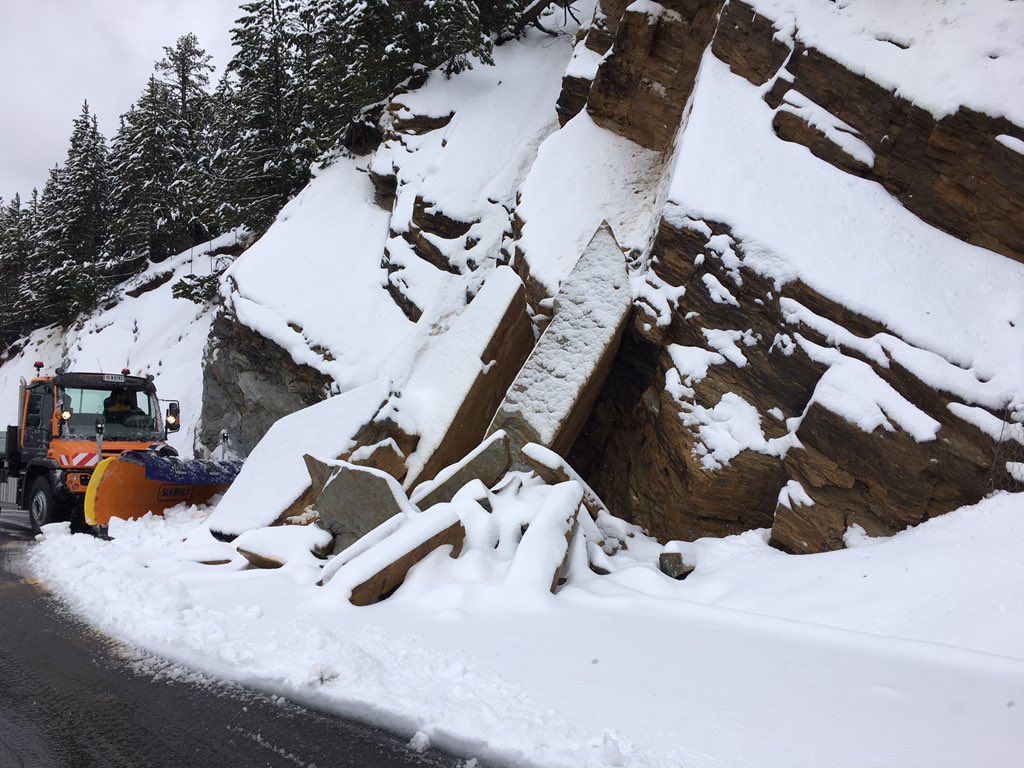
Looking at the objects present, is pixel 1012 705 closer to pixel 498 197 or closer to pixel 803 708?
pixel 803 708

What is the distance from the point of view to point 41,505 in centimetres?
1062

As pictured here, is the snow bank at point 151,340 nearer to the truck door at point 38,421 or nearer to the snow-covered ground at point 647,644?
the truck door at point 38,421

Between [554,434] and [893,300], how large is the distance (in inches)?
159

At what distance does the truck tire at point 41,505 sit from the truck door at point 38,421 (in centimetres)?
52

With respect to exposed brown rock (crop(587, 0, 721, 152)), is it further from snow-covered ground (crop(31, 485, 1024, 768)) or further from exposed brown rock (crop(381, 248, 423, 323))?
snow-covered ground (crop(31, 485, 1024, 768))

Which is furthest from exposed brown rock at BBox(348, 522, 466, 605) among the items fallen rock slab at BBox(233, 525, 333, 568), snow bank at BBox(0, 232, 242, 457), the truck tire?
snow bank at BBox(0, 232, 242, 457)

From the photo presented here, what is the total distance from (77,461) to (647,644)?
32.3 feet

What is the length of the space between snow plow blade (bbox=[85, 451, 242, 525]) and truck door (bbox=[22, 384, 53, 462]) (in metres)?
2.05

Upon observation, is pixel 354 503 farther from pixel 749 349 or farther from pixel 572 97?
pixel 572 97

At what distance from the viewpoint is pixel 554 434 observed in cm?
827

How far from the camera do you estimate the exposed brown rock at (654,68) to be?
11.5 metres

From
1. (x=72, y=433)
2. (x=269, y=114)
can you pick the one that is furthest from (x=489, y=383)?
(x=269, y=114)

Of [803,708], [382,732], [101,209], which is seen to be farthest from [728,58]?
[101,209]

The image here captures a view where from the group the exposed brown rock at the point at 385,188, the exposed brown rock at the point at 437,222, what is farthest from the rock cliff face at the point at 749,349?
the exposed brown rock at the point at 385,188
